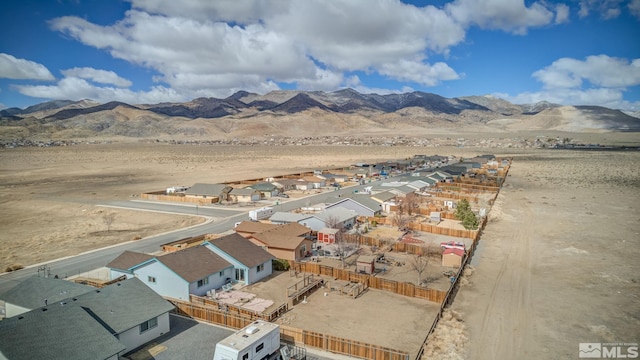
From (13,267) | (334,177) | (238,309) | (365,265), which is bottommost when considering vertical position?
(238,309)

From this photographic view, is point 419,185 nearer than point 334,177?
Yes

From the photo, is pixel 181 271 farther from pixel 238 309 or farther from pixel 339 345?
pixel 339 345

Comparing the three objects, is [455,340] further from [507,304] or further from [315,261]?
[315,261]

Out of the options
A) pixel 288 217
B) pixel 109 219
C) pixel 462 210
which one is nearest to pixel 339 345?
pixel 288 217

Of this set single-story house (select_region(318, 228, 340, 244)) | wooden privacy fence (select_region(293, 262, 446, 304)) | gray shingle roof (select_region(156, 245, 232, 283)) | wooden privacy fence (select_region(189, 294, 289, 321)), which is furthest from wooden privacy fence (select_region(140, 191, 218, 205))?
wooden privacy fence (select_region(189, 294, 289, 321))

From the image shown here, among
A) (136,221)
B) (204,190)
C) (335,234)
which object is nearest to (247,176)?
(204,190)

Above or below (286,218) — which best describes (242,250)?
above
